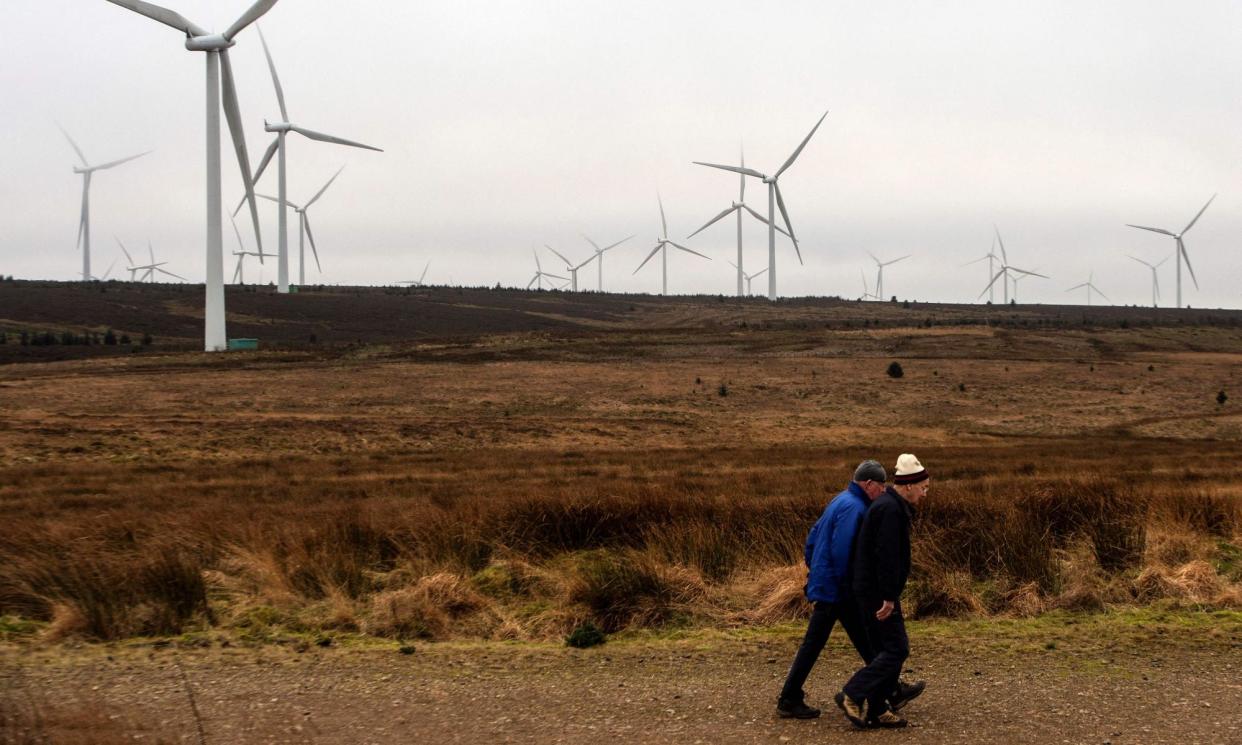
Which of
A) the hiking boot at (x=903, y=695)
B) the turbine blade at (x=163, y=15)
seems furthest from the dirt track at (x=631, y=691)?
the turbine blade at (x=163, y=15)

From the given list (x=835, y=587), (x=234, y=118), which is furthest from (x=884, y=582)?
(x=234, y=118)

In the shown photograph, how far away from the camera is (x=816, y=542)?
32.5 ft

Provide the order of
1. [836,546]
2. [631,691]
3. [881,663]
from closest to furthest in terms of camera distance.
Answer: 1. [881,663]
2. [836,546]
3. [631,691]

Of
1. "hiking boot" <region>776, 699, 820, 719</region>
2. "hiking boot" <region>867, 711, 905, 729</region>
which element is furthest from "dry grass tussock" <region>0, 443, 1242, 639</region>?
"hiking boot" <region>867, 711, 905, 729</region>

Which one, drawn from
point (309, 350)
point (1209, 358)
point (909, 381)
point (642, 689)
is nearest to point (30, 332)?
point (309, 350)

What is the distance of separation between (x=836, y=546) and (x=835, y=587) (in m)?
0.36

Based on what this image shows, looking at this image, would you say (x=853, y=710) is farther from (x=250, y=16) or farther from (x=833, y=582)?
(x=250, y=16)

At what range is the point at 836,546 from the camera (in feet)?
31.5

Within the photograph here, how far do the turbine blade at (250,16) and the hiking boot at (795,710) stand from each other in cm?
6723

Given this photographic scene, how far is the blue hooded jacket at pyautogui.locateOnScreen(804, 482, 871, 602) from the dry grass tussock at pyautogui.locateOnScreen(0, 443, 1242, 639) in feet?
13.4

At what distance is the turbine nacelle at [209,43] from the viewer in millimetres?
69688

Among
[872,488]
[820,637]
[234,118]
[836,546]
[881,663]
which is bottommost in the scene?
[881,663]

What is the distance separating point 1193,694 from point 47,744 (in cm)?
940

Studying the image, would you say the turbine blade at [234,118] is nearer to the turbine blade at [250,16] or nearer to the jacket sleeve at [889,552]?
the turbine blade at [250,16]
